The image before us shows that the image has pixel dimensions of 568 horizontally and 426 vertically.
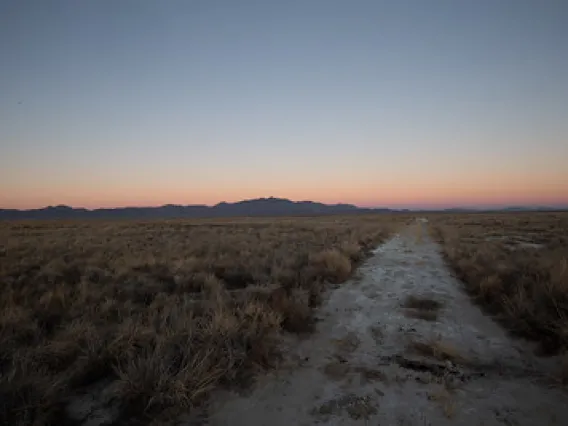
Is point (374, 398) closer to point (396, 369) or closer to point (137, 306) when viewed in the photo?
point (396, 369)

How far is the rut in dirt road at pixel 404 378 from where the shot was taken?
3482 millimetres

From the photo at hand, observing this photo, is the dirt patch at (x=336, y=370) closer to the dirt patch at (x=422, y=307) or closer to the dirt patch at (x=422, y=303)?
the dirt patch at (x=422, y=307)

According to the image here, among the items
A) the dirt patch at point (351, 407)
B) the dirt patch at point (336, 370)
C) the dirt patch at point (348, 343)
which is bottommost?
the dirt patch at point (348, 343)

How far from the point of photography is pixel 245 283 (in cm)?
961

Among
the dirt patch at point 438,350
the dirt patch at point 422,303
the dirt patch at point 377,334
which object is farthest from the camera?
the dirt patch at point 422,303

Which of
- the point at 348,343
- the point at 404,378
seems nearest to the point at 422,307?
the point at 348,343

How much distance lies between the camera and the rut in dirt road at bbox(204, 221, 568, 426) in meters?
3.48

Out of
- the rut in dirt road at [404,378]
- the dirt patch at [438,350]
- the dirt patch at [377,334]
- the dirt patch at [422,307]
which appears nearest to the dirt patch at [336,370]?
the rut in dirt road at [404,378]

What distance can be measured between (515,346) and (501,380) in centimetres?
136

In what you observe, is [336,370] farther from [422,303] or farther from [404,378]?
[422,303]


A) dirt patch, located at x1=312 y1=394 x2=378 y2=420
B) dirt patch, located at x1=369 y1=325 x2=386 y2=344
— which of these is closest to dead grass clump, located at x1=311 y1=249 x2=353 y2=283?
dirt patch, located at x1=369 y1=325 x2=386 y2=344

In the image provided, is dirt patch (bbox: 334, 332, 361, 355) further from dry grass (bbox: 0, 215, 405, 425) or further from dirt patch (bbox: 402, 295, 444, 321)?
dirt patch (bbox: 402, 295, 444, 321)

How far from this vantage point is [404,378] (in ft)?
14.0

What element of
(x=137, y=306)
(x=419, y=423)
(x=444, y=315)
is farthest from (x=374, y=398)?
(x=137, y=306)
